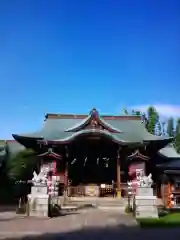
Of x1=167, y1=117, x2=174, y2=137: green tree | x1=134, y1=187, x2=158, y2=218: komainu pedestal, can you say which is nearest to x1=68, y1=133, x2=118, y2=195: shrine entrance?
x1=134, y1=187, x2=158, y2=218: komainu pedestal

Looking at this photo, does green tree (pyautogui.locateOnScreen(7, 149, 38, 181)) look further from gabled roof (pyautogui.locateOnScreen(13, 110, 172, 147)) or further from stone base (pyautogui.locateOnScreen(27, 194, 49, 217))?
stone base (pyautogui.locateOnScreen(27, 194, 49, 217))

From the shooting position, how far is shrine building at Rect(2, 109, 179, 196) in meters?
28.9

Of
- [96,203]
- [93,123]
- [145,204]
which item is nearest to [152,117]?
[93,123]

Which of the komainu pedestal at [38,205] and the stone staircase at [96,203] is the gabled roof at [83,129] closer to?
the stone staircase at [96,203]

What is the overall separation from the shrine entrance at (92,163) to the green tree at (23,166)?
341 cm

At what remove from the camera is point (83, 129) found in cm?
3009

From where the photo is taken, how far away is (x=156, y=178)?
29.9 metres

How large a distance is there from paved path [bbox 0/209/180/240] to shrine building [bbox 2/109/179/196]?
1113 centimetres

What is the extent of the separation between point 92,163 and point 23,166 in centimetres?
630

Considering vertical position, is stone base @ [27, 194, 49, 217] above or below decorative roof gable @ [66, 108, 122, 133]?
below

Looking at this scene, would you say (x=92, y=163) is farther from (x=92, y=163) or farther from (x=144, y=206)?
(x=144, y=206)

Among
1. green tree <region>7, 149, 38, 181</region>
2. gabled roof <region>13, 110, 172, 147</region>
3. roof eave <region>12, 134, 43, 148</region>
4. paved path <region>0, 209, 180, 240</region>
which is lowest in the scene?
paved path <region>0, 209, 180, 240</region>

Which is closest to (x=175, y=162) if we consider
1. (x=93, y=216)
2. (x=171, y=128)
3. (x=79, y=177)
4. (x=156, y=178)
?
(x=156, y=178)

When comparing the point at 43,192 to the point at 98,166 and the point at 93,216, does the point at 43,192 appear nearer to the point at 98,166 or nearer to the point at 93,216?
the point at 93,216
